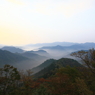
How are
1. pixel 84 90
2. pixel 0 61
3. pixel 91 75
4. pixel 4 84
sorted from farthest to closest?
1. pixel 0 61
2. pixel 4 84
3. pixel 91 75
4. pixel 84 90

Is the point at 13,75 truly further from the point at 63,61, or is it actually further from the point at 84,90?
the point at 63,61

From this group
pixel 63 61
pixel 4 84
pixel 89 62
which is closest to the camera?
pixel 89 62

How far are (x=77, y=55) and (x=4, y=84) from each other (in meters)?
24.3

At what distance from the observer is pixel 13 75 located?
28953 mm

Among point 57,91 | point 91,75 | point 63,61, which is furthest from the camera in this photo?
point 63,61

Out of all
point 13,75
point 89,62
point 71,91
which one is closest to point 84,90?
point 71,91

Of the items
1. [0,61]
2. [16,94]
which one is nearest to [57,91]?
[16,94]

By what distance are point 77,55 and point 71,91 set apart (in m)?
6.48

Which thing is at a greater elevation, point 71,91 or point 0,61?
point 71,91

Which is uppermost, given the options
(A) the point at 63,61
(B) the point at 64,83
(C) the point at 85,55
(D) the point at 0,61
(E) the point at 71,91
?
(C) the point at 85,55

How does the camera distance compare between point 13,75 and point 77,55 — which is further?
point 13,75

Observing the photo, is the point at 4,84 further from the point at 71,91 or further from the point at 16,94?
the point at 71,91

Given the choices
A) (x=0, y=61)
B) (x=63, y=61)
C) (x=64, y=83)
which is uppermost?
(x=64, y=83)

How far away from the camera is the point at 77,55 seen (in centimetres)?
1692
